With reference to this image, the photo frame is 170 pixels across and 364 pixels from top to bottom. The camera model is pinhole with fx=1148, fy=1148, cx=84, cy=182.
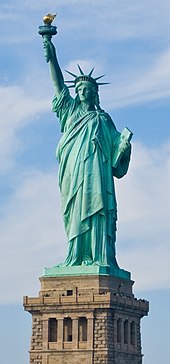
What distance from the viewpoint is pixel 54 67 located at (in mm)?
50125

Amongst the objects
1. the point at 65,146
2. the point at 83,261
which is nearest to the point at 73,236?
the point at 83,261

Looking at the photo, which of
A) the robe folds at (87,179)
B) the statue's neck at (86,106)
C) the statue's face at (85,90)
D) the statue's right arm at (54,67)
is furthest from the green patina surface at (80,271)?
the statue's right arm at (54,67)

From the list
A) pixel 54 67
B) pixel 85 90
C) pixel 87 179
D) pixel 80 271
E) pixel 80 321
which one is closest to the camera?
pixel 80 321

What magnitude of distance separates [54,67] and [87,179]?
5.34 meters

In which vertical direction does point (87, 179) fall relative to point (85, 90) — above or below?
below

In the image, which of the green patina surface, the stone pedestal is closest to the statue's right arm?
the green patina surface

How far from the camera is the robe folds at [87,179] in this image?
48.0 m

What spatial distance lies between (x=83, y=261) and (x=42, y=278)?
6.13 feet

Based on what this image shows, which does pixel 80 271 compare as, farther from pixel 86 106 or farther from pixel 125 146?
pixel 86 106

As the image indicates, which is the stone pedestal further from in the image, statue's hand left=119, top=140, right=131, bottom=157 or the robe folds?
statue's hand left=119, top=140, right=131, bottom=157

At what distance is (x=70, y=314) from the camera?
1845 inches

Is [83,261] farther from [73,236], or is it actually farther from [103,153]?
[103,153]

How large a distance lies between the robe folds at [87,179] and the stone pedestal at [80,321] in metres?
1.07

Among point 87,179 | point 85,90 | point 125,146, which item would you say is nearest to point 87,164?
point 87,179
